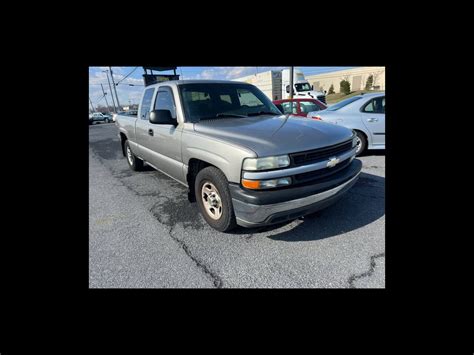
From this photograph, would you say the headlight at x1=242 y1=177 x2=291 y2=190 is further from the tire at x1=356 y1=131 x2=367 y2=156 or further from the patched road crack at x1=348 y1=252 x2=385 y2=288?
the tire at x1=356 y1=131 x2=367 y2=156

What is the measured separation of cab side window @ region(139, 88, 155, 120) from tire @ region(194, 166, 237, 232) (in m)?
2.13

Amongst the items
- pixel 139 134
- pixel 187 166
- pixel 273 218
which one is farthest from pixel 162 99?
pixel 273 218

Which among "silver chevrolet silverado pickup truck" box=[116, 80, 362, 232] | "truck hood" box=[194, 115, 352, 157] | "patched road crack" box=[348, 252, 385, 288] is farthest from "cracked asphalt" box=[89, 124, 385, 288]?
"truck hood" box=[194, 115, 352, 157]

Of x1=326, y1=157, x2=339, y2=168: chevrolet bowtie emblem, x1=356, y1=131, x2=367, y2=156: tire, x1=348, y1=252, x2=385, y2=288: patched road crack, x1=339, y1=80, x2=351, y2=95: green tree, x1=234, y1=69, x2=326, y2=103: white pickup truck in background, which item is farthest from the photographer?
x1=339, y1=80, x2=351, y2=95: green tree

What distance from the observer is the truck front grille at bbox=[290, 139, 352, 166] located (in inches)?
87.5

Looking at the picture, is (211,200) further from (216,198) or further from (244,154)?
(244,154)

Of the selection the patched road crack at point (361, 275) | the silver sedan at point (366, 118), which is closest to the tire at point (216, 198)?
the patched road crack at point (361, 275)

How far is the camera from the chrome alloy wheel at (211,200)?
265cm

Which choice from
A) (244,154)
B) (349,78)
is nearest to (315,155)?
(244,154)

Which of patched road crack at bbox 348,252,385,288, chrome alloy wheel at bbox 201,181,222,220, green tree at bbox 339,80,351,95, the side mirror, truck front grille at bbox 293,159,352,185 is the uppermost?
green tree at bbox 339,80,351,95

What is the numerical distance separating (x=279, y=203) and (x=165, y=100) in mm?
2471
